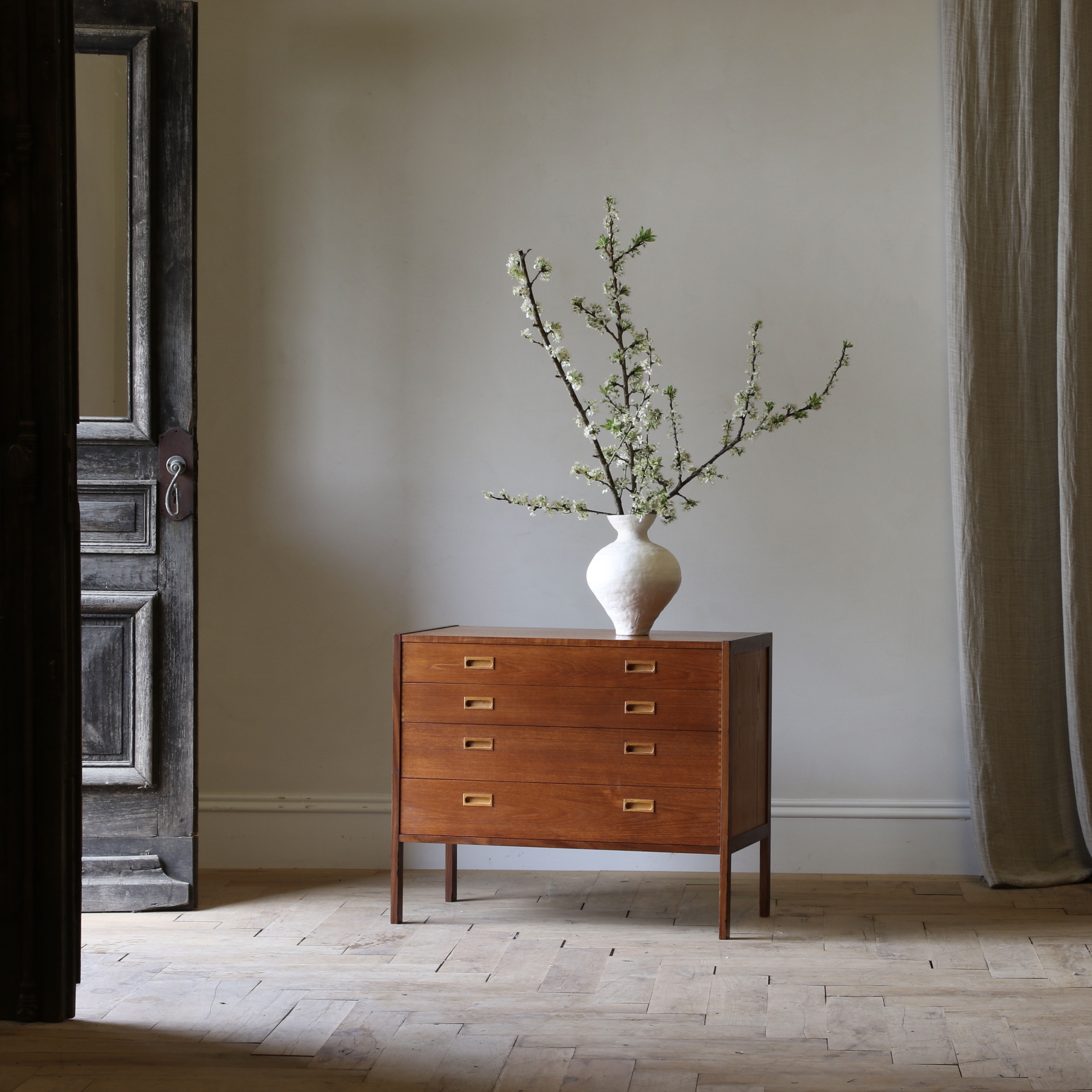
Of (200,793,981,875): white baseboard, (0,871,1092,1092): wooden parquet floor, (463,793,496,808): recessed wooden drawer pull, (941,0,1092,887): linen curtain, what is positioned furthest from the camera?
(200,793,981,875): white baseboard

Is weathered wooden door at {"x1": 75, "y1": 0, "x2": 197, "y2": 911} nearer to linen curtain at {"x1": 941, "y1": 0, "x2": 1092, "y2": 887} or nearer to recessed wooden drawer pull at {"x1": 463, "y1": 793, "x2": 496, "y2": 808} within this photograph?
recessed wooden drawer pull at {"x1": 463, "y1": 793, "x2": 496, "y2": 808}

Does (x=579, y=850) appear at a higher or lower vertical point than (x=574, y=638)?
lower

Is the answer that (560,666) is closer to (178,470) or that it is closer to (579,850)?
(579,850)

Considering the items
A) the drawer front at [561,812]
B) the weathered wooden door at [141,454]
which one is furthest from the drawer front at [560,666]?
the weathered wooden door at [141,454]

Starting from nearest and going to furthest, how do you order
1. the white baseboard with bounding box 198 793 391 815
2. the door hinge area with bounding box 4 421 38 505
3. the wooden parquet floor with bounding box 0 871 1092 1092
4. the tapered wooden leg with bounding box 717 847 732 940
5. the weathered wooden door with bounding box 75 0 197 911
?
the wooden parquet floor with bounding box 0 871 1092 1092 < the door hinge area with bounding box 4 421 38 505 < the tapered wooden leg with bounding box 717 847 732 940 < the weathered wooden door with bounding box 75 0 197 911 < the white baseboard with bounding box 198 793 391 815

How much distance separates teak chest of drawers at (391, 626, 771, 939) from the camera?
277cm

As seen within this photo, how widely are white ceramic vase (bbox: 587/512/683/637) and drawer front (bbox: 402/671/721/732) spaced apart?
0.68 ft

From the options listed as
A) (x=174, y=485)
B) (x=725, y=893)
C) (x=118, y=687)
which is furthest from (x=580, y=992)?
(x=174, y=485)

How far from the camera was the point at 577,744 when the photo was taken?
9.28 ft

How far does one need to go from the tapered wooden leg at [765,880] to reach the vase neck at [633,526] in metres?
0.80

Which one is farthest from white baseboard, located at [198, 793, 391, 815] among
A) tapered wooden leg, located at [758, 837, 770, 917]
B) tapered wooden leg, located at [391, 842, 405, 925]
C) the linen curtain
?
the linen curtain

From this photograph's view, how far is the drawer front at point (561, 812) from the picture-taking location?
277cm

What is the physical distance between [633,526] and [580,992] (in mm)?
1089

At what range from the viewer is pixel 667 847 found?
9.10 ft
